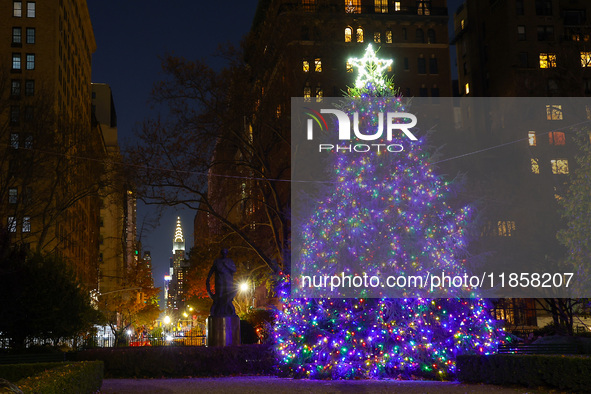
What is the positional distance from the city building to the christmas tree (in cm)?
1678

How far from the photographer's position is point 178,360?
24266 mm

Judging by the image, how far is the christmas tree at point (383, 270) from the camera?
22.0 metres

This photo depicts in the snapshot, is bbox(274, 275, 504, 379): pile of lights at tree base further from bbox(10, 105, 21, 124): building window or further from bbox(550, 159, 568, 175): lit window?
bbox(550, 159, 568, 175): lit window

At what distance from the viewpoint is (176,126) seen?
3384 cm

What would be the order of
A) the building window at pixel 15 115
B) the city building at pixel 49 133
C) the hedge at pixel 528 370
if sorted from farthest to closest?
1. the building window at pixel 15 115
2. the city building at pixel 49 133
3. the hedge at pixel 528 370

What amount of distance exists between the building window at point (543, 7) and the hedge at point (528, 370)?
68.2 m

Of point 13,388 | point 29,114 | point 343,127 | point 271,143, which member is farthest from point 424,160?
point 29,114

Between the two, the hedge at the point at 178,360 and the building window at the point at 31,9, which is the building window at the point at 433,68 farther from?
the hedge at the point at 178,360

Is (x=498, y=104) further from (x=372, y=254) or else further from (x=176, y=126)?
(x=372, y=254)

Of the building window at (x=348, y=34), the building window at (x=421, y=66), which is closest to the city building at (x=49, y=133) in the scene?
the building window at (x=348, y=34)

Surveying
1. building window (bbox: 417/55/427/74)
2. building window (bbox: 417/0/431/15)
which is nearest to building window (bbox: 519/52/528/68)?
building window (bbox: 417/55/427/74)

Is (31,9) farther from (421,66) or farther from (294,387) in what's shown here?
(294,387)

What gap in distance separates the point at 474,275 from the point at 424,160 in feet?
13.9

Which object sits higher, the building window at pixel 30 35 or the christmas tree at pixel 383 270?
the building window at pixel 30 35
